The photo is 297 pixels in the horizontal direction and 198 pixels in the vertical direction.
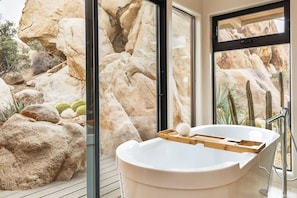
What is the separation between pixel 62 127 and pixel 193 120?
6.71ft

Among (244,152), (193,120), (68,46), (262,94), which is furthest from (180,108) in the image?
(68,46)

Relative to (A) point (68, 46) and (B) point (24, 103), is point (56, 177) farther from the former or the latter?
(A) point (68, 46)

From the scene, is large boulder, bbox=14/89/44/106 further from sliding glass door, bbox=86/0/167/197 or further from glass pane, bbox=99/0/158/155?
glass pane, bbox=99/0/158/155

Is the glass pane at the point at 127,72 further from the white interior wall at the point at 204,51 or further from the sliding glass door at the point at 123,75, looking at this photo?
the white interior wall at the point at 204,51

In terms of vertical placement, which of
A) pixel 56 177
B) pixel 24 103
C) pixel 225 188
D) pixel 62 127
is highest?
pixel 24 103

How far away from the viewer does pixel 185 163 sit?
228cm

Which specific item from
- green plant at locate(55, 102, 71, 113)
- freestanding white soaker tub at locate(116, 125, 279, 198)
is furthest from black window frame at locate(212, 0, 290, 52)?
green plant at locate(55, 102, 71, 113)

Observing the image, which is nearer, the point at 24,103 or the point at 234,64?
the point at 24,103

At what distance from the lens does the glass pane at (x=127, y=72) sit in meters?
2.22

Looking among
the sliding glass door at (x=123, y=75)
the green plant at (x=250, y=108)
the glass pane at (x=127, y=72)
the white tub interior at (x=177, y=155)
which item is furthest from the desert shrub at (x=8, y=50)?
the green plant at (x=250, y=108)

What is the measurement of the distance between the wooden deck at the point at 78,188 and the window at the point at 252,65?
6.13ft

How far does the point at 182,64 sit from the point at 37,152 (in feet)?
7.18

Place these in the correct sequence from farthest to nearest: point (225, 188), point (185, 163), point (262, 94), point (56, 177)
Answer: point (262, 94), point (185, 163), point (56, 177), point (225, 188)

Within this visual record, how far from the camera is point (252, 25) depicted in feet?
10.4
